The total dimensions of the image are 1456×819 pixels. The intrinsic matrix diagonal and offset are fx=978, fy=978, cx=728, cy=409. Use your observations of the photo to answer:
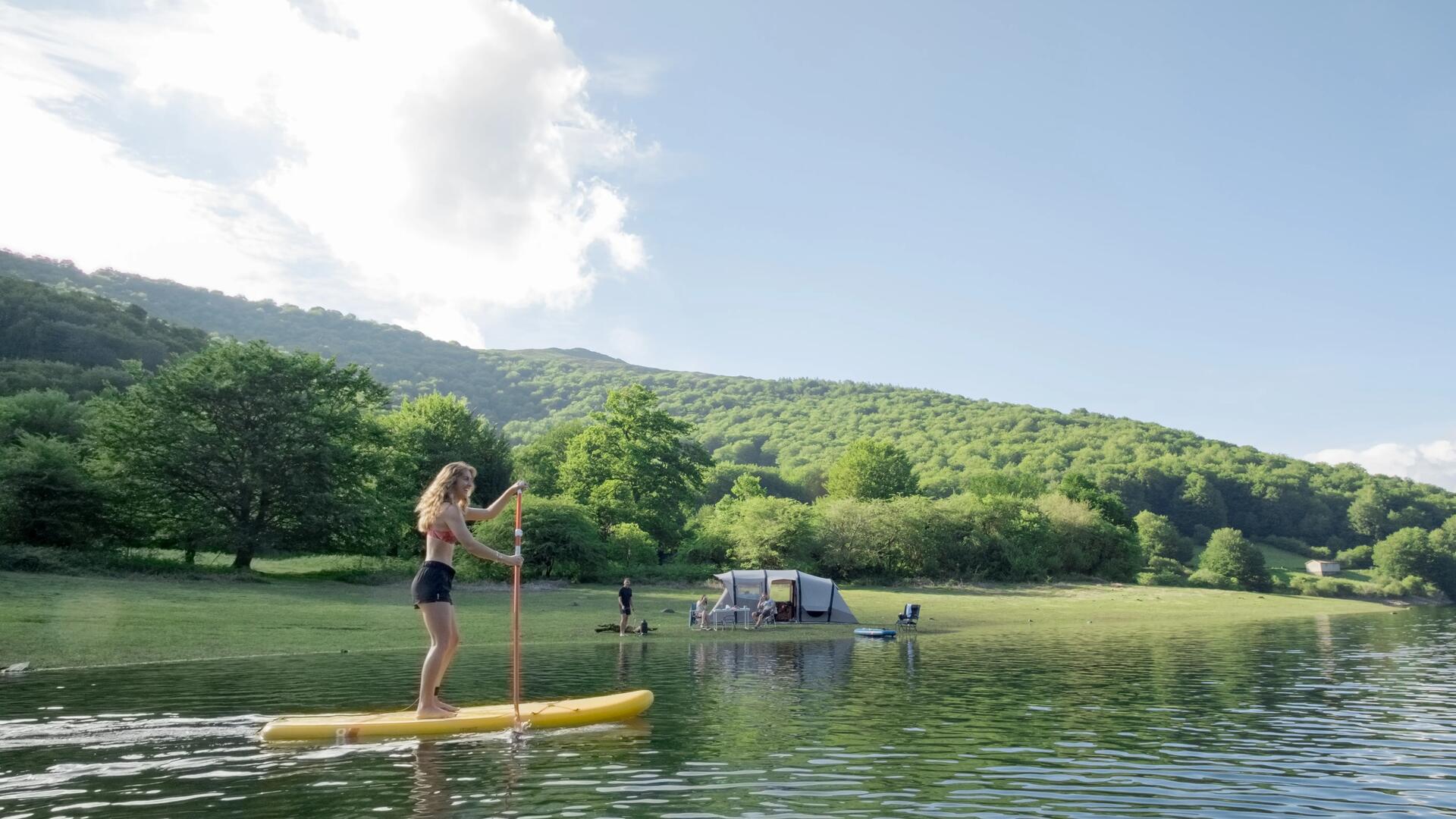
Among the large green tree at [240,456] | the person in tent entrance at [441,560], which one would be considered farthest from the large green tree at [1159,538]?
the person in tent entrance at [441,560]

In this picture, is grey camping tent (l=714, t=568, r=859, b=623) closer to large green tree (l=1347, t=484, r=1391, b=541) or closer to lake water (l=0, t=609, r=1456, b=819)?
lake water (l=0, t=609, r=1456, b=819)

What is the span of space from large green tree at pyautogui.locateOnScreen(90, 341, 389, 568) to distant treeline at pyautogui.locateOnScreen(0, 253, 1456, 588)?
5.94 ft

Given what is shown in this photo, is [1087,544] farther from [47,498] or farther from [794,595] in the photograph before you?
[47,498]

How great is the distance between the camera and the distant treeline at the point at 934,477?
70.2 meters

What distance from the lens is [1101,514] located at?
96.8 metres

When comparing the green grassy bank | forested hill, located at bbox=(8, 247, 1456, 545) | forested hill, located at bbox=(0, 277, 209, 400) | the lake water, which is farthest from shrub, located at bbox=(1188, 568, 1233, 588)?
forested hill, located at bbox=(0, 277, 209, 400)

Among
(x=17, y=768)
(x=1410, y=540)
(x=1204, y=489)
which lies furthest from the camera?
(x=1204, y=489)

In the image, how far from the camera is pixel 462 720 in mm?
12883

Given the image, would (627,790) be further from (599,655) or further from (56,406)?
(56,406)

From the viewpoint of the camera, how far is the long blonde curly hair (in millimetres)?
12672

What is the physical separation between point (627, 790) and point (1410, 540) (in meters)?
133

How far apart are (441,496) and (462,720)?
117 inches

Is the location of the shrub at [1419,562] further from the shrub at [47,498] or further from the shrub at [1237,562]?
the shrub at [47,498]

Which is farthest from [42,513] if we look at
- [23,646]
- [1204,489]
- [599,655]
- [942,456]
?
[1204,489]
